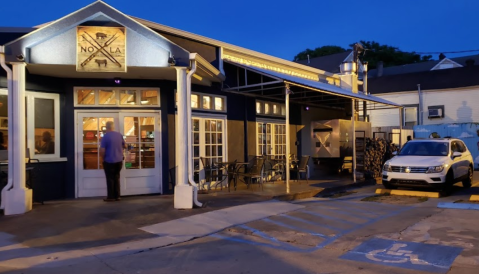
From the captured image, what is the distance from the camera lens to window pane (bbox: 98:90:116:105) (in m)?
10.0

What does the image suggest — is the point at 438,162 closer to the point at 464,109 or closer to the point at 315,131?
the point at 315,131

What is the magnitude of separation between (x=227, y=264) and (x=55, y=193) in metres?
5.89

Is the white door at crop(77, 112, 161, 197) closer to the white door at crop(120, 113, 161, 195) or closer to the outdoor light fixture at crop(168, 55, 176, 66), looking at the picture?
the white door at crop(120, 113, 161, 195)

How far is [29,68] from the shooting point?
28.9 feet

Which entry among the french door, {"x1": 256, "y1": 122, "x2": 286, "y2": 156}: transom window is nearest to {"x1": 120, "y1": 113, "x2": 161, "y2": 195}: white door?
the french door

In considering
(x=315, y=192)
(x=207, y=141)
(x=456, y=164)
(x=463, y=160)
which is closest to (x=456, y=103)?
(x=463, y=160)

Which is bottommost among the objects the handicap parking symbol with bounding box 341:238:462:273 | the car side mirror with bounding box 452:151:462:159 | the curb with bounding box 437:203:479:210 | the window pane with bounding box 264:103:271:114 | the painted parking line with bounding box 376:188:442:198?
the handicap parking symbol with bounding box 341:238:462:273

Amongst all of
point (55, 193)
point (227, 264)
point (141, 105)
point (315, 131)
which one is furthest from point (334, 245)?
point (315, 131)

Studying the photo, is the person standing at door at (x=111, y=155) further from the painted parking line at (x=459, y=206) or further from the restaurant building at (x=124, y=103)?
the painted parking line at (x=459, y=206)

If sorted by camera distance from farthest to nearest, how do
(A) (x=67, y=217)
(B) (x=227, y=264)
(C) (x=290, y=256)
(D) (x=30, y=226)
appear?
1. (A) (x=67, y=217)
2. (D) (x=30, y=226)
3. (C) (x=290, y=256)
4. (B) (x=227, y=264)

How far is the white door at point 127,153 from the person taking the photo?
993 centimetres

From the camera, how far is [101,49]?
8.49 m

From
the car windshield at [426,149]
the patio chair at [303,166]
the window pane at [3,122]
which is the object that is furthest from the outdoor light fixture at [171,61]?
the car windshield at [426,149]

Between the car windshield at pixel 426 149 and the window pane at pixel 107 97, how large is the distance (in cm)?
841
